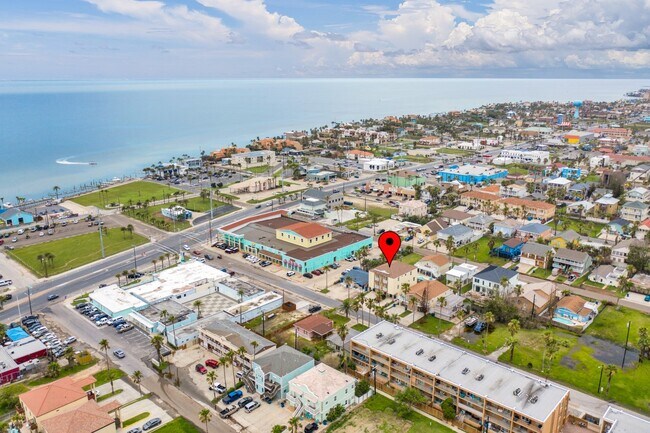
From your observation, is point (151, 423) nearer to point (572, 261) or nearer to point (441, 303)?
point (441, 303)

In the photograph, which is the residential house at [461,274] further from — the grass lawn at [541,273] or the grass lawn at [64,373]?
the grass lawn at [64,373]

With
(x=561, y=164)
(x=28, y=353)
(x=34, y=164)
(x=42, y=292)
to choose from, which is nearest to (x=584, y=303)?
(x=28, y=353)

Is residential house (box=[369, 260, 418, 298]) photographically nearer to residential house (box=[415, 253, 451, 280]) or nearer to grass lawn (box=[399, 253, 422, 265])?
residential house (box=[415, 253, 451, 280])

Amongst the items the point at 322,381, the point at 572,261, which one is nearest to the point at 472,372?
the point at 322,381

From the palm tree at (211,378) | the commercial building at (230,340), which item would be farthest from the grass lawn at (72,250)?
the palm tree at (211,378)

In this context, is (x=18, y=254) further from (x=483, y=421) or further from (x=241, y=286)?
(x=483, y=421)

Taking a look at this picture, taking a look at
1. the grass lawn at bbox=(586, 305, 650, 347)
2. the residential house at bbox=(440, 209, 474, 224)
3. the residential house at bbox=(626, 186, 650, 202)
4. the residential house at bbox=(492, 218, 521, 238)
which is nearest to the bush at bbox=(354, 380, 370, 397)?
the grass lawn at bbox=(586, 305, 650, 347)
